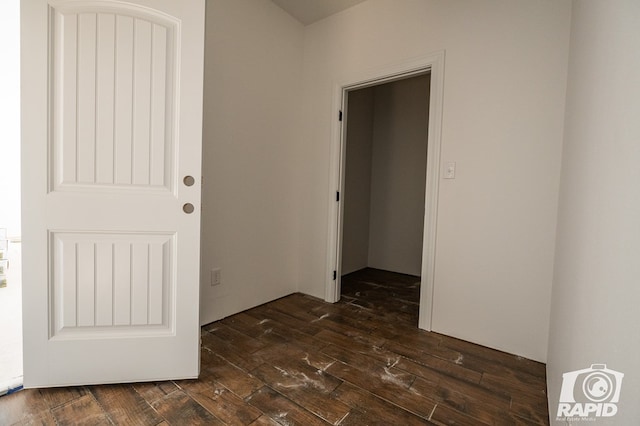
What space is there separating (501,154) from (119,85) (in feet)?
7.60

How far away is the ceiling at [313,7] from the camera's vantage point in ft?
8.46

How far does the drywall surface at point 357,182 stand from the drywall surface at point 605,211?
2650mm

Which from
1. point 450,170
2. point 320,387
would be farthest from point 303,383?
point 450,170

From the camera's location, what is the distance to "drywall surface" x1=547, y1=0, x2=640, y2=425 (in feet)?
2.03

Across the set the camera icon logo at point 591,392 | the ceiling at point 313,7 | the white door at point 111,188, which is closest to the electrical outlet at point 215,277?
the white door at point 111,188

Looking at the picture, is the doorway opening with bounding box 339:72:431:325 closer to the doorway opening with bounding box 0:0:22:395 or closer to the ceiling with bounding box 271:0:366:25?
the ceiling with bounding box 271:0:366:25

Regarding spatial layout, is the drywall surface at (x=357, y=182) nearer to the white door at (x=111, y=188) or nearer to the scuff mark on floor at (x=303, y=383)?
the scuff mark on floor at (x=303, y=383)

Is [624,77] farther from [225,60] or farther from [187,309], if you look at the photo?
[225,60]

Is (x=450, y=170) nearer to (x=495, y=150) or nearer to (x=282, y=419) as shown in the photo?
(x=495, y=150)

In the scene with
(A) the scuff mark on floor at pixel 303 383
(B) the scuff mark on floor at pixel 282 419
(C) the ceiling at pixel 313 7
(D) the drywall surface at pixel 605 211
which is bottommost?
(B) the scuff mark on floor at pixel 282 419

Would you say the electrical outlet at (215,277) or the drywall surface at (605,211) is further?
the electrical outlet at (215,277)

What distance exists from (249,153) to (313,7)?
150 centimetres

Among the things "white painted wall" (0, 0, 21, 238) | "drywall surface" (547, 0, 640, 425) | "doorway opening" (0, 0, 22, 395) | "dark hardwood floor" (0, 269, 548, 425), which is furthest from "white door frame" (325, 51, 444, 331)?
"white painted wall" (0, 0, 21, 238)

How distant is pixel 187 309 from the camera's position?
5.10 ft
